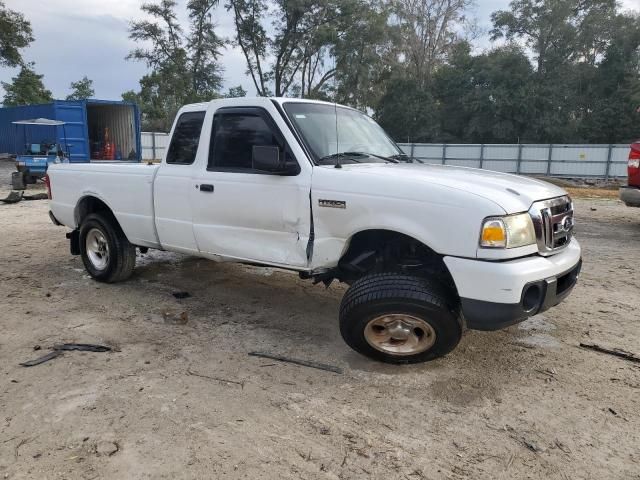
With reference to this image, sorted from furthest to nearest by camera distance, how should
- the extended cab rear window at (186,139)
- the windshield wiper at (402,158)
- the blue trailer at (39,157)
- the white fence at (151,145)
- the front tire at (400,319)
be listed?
the white fence at (151,145), the blue trailer at (39,157), the extended cab rear window at (186,139), the windshield wiper at (402,158), the front tire at (400,319)

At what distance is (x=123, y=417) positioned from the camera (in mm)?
3008

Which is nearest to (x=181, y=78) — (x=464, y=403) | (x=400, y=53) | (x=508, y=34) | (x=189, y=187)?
(x=400, y=53)

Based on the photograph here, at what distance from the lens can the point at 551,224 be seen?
3422 mm

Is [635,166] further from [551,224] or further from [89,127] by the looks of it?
[89,127]

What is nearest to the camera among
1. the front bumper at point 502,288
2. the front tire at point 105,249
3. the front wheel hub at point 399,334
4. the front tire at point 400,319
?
the front bumper at point 502,288

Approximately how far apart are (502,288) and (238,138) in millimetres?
2477

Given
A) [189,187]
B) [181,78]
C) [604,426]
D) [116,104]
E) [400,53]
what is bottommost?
[604,426]

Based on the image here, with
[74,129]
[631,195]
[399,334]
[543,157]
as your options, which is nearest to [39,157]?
[74,129]

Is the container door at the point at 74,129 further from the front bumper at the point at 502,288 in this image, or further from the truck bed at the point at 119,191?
the front bumper at the point at 502,288

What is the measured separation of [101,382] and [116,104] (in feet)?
54.8

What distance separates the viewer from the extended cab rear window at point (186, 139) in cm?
468

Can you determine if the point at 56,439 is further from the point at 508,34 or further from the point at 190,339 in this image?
the point at 508,34

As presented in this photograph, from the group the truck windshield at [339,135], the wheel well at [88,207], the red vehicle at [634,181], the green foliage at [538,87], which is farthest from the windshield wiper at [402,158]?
the green foliage at [538,87]

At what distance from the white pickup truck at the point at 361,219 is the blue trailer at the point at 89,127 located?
13912 mm
